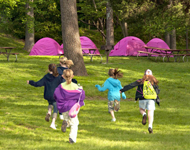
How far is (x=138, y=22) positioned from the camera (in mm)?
28234

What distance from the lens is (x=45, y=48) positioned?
31359 millimetres

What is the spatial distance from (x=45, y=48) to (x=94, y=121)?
2288cm

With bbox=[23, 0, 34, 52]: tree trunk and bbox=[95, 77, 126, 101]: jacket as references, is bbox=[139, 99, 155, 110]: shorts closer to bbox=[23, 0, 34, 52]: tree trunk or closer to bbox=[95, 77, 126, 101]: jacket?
bbox=[95, 77, 126, 101]: jacket

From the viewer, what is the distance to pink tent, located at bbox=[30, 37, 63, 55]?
31.1 meters

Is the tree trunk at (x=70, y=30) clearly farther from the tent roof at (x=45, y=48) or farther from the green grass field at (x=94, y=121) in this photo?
the tent roof at (x=45, y=48)

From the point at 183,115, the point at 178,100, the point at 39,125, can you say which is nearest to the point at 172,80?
the point at 178,100

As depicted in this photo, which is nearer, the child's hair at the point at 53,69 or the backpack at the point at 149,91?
the backpack at the point at 149,91

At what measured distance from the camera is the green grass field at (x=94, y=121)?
6527 mm

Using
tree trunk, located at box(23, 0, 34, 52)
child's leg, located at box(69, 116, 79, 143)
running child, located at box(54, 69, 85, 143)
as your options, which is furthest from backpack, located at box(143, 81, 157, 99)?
tree trunk, located at box(23, 0, 34, 52)

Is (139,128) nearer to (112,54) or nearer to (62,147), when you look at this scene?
(62,147)

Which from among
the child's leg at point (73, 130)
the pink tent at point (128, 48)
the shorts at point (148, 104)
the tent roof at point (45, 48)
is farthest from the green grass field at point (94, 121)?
the tent roof at point (45, 48)

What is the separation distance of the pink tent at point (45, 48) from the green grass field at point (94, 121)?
44.7 ft

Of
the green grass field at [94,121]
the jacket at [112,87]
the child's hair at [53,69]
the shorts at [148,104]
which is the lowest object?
the green grass field at [94,121]

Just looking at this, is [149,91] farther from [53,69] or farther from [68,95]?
[53,69]
